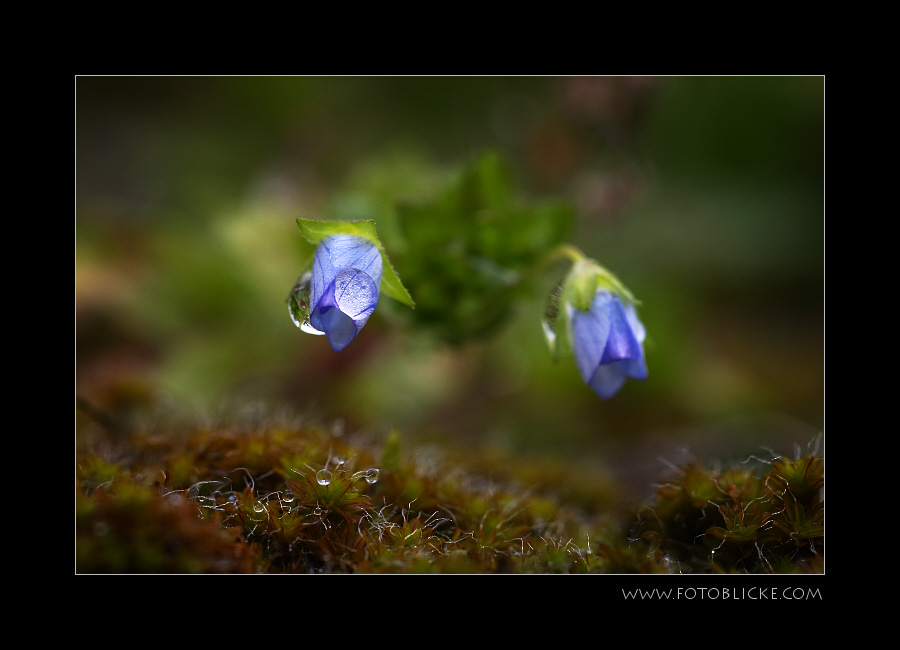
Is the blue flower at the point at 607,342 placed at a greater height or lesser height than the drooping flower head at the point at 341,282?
lesser

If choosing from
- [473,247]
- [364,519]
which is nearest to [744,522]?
[364,519]

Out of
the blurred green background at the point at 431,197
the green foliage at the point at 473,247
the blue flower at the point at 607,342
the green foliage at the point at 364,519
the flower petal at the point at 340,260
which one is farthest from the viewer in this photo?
the blurred green background at the point at 431,197

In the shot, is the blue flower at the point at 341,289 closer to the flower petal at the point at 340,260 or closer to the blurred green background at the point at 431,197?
the flower petal at the point at 340,260

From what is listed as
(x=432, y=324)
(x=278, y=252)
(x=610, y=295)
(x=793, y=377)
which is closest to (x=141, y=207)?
(x=278, y=252)

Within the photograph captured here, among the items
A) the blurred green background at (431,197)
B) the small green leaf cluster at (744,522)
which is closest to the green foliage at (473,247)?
the blurred green background at (431,197)

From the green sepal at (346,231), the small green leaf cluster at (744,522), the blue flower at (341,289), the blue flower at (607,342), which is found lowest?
the small green leaf cluster at (744,522)
